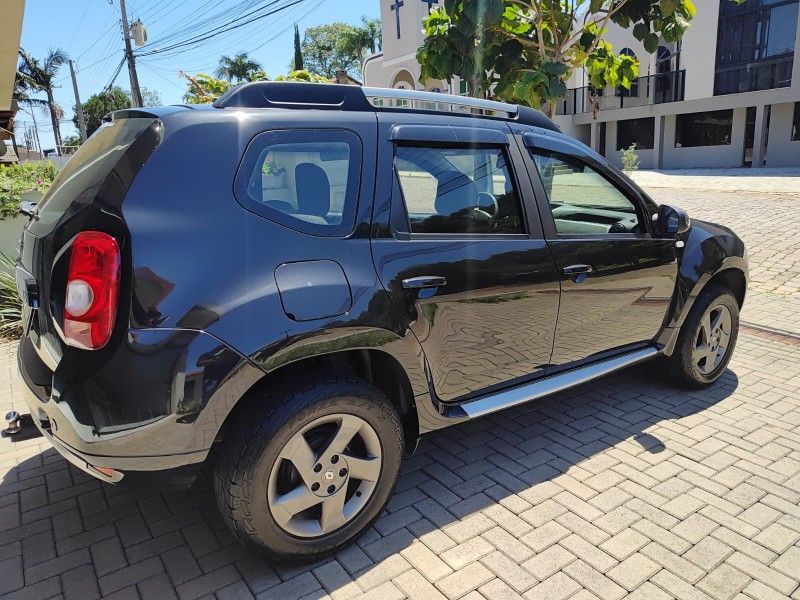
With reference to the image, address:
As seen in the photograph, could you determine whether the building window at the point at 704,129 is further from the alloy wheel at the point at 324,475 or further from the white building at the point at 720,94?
the alloy wheel at the point at 324,475

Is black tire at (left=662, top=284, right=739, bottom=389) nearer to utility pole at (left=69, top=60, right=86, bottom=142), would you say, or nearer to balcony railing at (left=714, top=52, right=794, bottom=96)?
balcony railing at (left=714, top=52, right=794, bottom=96)

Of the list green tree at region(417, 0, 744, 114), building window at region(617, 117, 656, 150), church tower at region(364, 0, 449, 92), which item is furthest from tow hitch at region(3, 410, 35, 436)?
church tower at region(364, 0, 449, 92)

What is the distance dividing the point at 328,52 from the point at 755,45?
47.7m

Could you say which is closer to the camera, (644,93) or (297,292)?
(297,292)

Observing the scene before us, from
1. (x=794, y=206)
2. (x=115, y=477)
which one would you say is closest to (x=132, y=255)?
(x=115, y=477)

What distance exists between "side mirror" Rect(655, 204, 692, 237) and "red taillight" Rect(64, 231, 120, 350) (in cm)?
308

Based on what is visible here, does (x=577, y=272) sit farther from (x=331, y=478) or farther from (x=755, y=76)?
(x=755, y=76)

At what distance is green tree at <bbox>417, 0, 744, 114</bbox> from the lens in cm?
698

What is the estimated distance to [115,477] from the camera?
220 cm

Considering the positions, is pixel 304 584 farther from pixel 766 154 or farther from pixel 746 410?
pixel 766 154

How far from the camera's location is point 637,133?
1218 inches

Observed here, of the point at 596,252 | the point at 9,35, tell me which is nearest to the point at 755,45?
the point at 9,35

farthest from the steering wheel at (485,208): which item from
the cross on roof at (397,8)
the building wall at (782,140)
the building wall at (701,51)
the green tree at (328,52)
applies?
the green tree at (328,52)

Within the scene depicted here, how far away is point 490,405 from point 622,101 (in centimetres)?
3077
